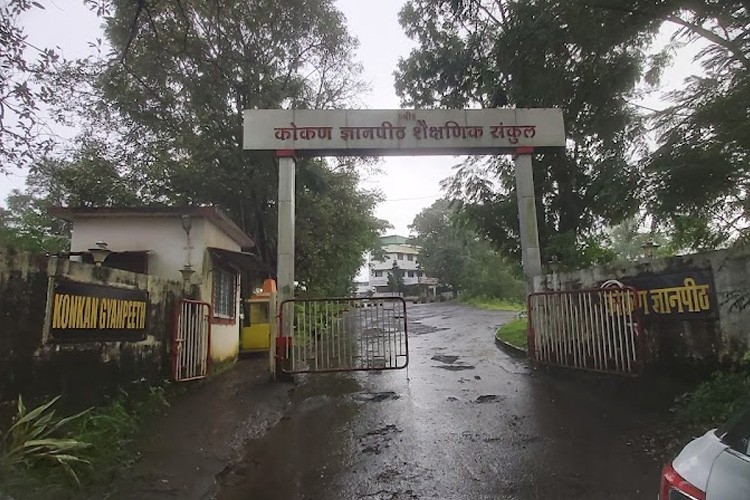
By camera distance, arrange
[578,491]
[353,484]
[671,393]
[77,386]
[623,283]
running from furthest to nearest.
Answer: [623,283], [671,393], [77,386], [353,484], [578,491]

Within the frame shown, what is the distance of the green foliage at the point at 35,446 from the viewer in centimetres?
355

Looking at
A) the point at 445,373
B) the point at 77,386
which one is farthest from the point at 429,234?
the point at 77,386

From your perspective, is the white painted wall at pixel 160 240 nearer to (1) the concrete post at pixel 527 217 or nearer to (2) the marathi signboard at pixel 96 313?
(2) the marathi signboard at pixel 96 313

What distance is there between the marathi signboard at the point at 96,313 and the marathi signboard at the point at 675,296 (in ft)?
22.1

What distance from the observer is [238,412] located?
654 centimetres

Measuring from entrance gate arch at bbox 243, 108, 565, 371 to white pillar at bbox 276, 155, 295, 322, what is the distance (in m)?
0.02

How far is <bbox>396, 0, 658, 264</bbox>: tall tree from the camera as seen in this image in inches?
260

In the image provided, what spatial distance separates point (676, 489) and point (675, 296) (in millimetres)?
5138

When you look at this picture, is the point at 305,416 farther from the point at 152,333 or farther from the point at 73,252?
the point at 73,252

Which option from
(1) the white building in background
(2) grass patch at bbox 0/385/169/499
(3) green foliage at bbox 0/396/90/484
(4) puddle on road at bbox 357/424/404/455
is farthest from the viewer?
(1) the white building in background

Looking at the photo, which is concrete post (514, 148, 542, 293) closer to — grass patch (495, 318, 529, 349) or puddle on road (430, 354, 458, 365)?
puddle on road (430, 354, 458, 365)

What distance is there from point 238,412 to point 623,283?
5913mm

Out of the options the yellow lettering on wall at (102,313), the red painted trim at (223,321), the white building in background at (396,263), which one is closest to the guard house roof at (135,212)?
the red painted trim at (223,321)

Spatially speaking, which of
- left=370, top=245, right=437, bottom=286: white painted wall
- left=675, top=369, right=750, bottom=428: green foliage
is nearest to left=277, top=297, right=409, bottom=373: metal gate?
left=675, top=369, right=750, bottom=428: green foliage
